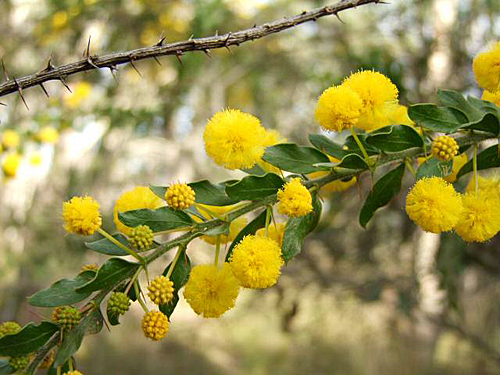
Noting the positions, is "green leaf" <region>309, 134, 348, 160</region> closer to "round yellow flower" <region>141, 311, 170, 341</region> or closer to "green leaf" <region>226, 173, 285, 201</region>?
"green leaf" <region>226, 173, 285, 201</region>

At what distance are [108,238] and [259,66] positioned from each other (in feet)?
17.6

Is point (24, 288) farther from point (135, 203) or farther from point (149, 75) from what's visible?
point (135, 203)

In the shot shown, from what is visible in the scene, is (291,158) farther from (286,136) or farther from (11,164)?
(286,136)

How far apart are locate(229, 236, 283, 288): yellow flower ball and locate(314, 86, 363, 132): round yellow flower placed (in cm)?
22

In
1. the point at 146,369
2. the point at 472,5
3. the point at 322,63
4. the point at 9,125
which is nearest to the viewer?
the point at 9,125

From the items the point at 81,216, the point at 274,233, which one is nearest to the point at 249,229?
the point at 274,233

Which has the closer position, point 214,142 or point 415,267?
point 214,142

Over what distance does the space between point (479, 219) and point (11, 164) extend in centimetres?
217

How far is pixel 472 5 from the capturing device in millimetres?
3896

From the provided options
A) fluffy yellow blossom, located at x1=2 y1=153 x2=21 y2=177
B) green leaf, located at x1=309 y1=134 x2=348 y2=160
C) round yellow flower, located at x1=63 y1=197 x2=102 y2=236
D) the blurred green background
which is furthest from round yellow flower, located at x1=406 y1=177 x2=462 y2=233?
fluffy yellow blossom, located at x1=2 y1=153 x2=21 y2=177

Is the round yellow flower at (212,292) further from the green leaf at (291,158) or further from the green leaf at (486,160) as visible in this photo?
the green leaf at (486,160)

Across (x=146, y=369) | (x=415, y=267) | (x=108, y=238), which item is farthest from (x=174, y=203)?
(x=146, y=369)

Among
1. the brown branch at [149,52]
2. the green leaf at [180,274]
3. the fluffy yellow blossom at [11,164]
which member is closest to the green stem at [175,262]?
the green leaf at [180,274]

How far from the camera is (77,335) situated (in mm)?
808
